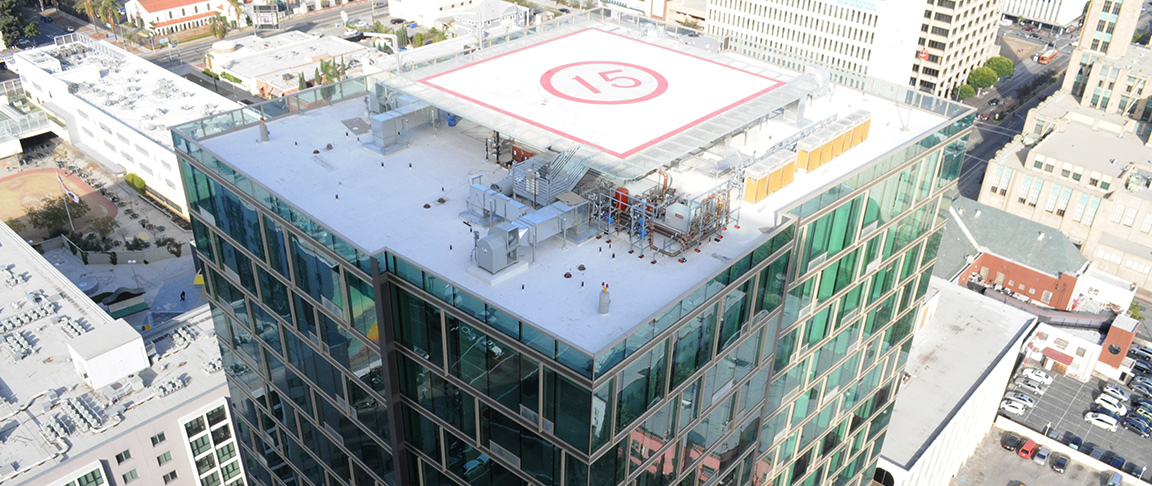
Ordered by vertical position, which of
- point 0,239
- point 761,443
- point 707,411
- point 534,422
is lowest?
point 0,239

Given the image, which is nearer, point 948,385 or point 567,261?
point 567,261

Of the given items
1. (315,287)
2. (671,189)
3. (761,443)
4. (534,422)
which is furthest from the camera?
(761,443)

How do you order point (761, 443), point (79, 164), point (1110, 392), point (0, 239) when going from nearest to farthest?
point (761, 443)
point (0, 239)
point (1110, 392)
point (79, 164)

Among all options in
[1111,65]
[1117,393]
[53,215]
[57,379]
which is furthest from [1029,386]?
[53,215]

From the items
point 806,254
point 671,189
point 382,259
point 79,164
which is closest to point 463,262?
point 382,259

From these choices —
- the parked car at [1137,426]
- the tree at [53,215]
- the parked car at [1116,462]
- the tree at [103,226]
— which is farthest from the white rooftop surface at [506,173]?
the tree at [53,215]

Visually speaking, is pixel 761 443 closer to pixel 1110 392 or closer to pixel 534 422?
pixel 534 422

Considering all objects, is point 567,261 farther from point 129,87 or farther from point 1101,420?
point 129,87

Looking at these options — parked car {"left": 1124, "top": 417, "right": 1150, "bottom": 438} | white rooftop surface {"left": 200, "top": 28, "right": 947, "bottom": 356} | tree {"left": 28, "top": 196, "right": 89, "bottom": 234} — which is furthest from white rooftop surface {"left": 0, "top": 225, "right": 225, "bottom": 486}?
parked car {"left": 1124, "top": 417, "right": 1150, "bottom": 438}
